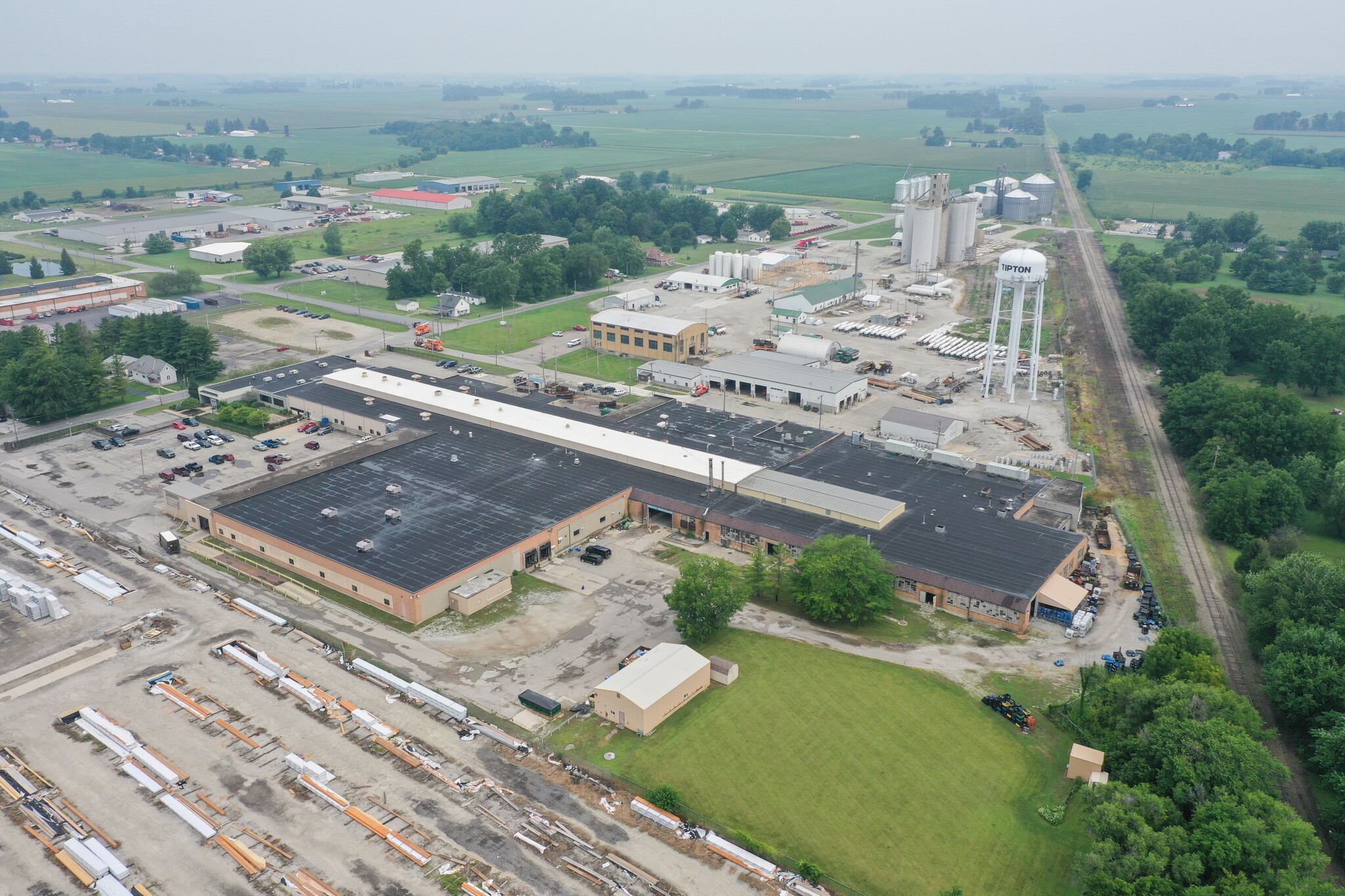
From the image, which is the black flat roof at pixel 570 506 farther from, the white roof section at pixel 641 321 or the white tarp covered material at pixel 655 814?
the white roof section at pixel 641 321

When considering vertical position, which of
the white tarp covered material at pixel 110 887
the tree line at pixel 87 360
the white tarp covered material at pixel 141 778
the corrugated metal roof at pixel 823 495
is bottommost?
the white tarp covered material at pixel 141 778

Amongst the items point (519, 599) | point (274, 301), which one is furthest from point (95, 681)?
point (274, 301)

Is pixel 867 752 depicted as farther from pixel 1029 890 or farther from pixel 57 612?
pixel 57 612

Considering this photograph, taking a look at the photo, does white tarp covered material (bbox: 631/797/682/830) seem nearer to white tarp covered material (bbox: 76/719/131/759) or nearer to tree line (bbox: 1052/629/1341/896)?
tree line (bbox: 1052/629/1341/896)

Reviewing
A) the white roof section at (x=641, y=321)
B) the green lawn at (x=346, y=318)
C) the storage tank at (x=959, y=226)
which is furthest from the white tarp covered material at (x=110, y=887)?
the storage tank at (x=959, y=226)

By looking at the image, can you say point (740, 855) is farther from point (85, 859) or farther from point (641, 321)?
point (641, 321)
